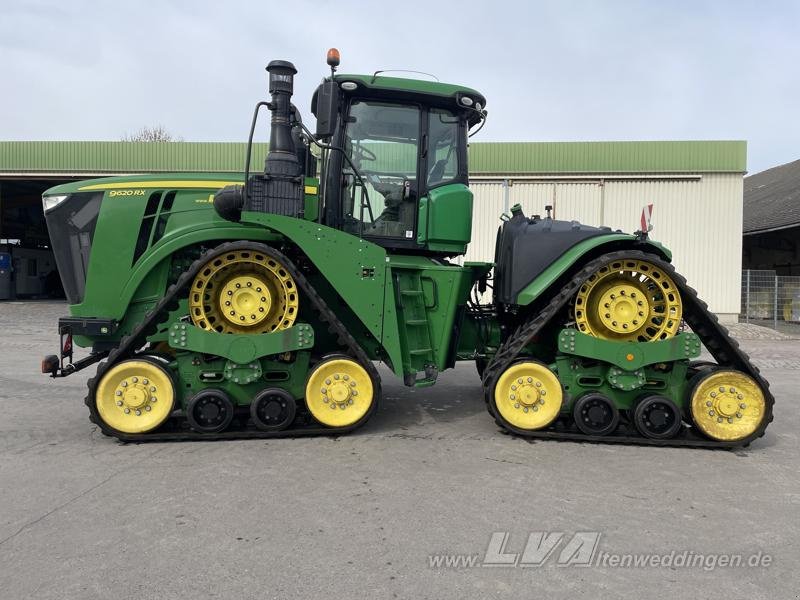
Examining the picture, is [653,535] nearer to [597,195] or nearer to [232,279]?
[232,279]

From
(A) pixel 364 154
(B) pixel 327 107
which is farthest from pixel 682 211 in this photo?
(B) pixel 327 107

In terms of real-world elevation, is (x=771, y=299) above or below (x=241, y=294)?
above

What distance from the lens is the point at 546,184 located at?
15422 millimetres

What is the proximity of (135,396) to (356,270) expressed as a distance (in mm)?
2016

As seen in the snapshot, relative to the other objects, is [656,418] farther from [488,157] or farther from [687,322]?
[488,157]

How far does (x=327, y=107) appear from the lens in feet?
14.6

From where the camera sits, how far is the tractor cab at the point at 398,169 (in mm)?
4957

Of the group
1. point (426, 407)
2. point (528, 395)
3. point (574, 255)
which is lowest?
point (426, 407)

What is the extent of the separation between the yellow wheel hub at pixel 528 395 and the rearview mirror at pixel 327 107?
248cm

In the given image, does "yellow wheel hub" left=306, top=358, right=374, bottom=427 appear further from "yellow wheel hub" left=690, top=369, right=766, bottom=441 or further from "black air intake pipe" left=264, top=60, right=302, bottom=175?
"yellow wheel hub" left=690, top=369, right=766, bottom=441

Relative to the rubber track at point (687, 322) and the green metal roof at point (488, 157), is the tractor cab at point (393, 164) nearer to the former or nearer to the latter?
the rubber track at point (687, 322)

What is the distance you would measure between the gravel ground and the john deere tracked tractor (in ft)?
0.99

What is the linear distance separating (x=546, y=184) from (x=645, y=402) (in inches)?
464

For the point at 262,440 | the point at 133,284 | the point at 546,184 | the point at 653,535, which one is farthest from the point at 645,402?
the point at 546,184
